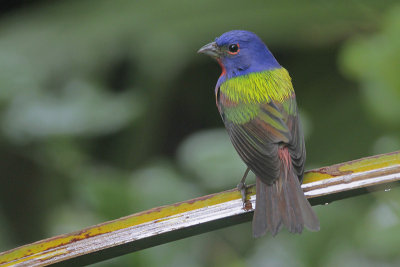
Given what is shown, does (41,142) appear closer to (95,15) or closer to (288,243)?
(95,15)

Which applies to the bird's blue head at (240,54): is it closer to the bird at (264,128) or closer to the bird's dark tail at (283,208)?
the bird at (264,128)

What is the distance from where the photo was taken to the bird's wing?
2609mm

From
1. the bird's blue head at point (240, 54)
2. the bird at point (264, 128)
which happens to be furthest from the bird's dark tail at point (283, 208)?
the bird's blue head at point (240, 54)

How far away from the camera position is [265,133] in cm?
276

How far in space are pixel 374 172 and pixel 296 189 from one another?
606mm

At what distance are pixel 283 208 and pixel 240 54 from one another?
3.40ft

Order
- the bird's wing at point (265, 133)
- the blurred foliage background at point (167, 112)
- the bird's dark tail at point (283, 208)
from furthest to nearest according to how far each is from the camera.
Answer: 1. the blurred foliage background at point (167, 112)
2. the bird's wing at point (265, 133)
3. the bird's dark tail at point (283, 208)

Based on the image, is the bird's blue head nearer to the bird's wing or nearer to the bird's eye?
the bird's eye

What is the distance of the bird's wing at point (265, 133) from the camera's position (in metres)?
2.61

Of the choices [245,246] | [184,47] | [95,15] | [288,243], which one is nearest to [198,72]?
[184,47]

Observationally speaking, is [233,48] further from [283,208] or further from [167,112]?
[167,112]

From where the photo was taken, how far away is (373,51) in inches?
118

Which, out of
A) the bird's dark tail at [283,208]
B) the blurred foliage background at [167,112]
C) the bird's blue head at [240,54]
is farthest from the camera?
the bird's blue head at [240,54]

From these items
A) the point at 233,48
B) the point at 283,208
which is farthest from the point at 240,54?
the point at 283,208
